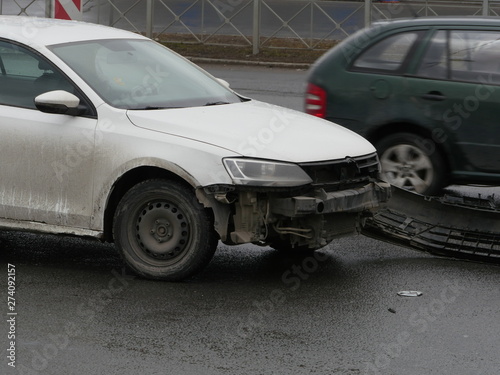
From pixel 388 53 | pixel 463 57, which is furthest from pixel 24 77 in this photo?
pixel 463 57

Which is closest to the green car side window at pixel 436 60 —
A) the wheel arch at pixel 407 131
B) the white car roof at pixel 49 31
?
the wheel arch at pixel 407 131

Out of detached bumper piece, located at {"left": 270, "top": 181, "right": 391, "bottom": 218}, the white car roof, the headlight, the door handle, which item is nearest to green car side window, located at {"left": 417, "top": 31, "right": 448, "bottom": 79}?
the door handle

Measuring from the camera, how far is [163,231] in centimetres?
724

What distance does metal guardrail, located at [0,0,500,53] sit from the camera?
24.1 meters

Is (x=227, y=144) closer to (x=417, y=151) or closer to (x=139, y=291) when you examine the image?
(x=139, y=291)

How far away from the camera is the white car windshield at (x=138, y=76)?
24.9ft

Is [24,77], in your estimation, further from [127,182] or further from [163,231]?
[163,231]

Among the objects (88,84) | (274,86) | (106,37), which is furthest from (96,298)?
(274,86)

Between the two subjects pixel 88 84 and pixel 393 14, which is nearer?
pixel 88 84

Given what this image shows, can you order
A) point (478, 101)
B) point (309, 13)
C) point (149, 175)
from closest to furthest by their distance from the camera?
point (149, 175), point (478, 101), point (309, 13)

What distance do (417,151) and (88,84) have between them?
333 cm

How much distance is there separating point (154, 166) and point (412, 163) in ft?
10.6

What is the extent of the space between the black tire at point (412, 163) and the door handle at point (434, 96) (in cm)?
36

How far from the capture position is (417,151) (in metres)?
9.57
